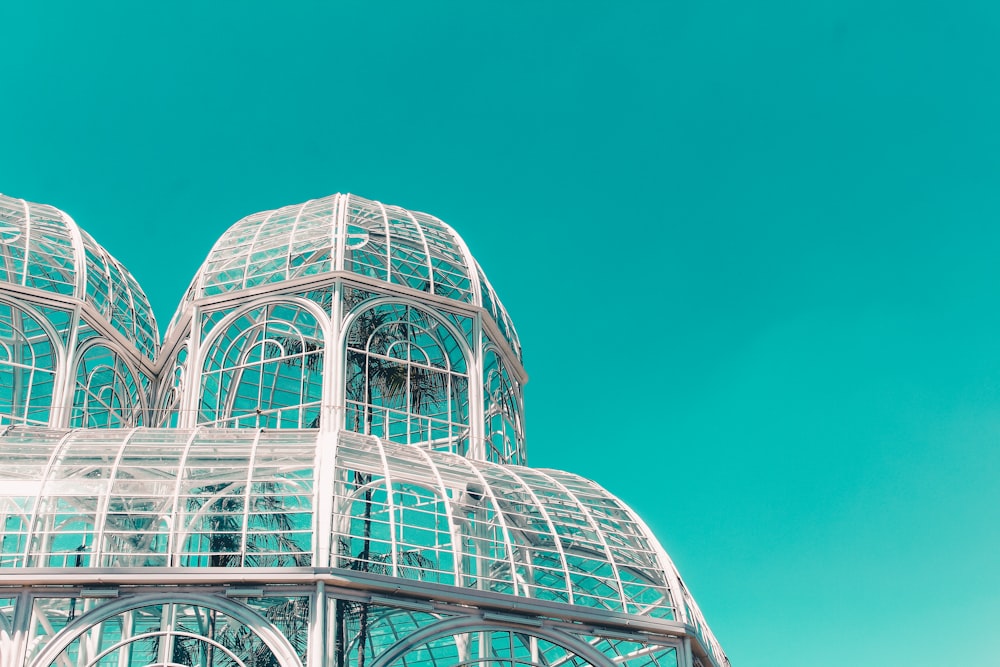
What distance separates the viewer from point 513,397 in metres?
31.9

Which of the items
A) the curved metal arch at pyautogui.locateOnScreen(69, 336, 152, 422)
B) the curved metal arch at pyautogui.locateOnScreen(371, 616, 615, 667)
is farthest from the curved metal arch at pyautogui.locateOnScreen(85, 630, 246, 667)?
the curved metal arch at pyautogui.locateOnScreen(69, 336, 152, 422)

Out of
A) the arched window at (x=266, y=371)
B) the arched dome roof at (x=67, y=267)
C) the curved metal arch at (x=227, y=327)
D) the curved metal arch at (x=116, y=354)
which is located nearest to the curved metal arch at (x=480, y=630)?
the curved metal arch at (x=227, y=327)

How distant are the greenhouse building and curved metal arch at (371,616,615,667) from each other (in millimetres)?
32

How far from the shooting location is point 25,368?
2908 cm

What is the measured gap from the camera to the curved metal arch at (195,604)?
17953 mm

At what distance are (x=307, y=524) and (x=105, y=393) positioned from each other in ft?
44.1

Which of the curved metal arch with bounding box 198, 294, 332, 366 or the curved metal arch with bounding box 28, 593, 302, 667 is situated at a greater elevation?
the curved metal arch with bounding box 198, 294, 332, 366

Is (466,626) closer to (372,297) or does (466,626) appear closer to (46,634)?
(46,634)

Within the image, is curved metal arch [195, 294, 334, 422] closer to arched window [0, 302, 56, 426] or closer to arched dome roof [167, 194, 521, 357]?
arched dome roof [167, 194, 521, 357]

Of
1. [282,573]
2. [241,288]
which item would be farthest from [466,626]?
[241,288]

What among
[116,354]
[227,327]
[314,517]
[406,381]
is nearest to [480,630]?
[314,517]

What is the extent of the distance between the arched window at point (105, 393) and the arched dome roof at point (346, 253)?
2.27 meters

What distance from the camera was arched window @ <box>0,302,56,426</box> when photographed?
94.2 feet

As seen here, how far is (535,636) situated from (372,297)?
12.0 m
